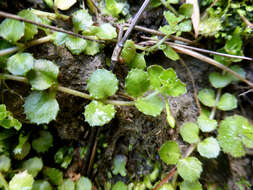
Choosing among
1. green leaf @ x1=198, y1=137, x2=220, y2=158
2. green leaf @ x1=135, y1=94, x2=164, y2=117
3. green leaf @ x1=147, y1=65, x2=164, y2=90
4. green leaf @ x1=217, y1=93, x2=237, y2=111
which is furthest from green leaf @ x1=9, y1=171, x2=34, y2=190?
green leaf @ x1=217, y1=93, x2=237, y2=111

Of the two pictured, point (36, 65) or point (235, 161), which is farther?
point (235, 161)

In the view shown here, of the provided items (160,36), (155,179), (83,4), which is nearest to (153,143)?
(155,179)

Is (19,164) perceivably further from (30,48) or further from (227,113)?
(227,113)

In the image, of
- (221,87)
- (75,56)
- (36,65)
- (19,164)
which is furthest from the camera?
(221,87)

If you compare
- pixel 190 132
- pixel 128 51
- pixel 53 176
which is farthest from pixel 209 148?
pixel 53 176

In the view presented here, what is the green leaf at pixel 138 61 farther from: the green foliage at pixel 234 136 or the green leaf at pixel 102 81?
the green foliage at pixel 234 136

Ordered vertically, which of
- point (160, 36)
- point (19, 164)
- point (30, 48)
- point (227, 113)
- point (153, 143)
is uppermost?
point (160, 36)

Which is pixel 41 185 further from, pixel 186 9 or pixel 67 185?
Answer: pixel 186 9
